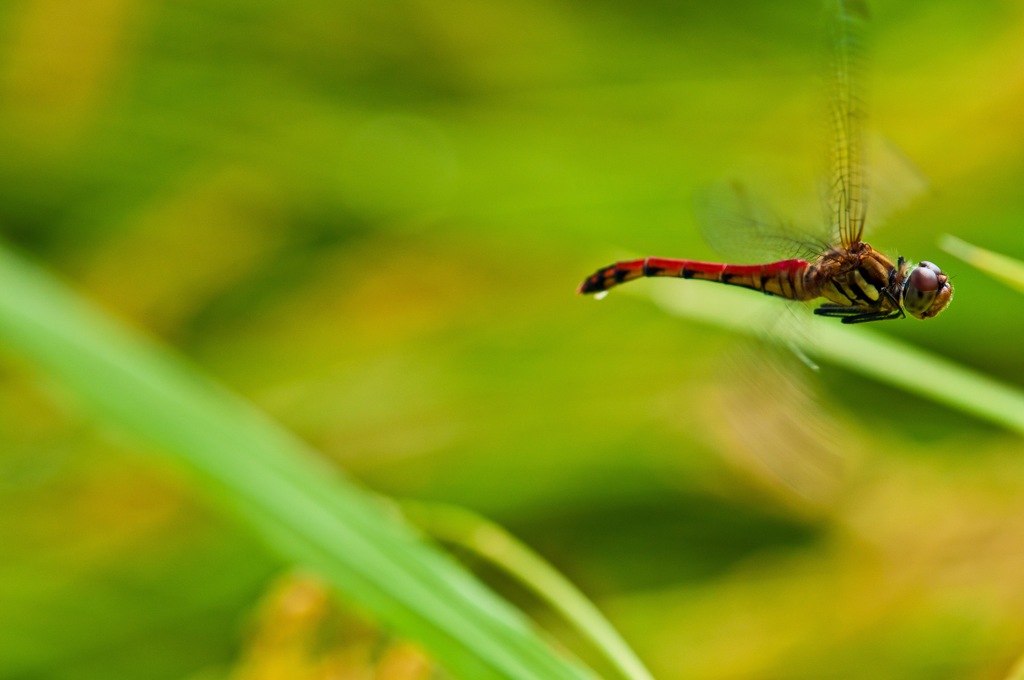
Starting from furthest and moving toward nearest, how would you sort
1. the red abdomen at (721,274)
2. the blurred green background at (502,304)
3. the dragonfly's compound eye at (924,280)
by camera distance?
the blurred green background at (502,304) < the red abdomen at (721,274) < the dragonfly's compound eye at (924,280)

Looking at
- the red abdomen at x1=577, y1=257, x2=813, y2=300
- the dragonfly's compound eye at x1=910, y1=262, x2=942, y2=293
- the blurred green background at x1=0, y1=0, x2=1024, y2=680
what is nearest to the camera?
the dragonfly's compound eye at x1=910, y1=262, x2=942, y2=293

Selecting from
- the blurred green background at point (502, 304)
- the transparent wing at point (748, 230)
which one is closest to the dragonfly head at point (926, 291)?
the transparent wing at point (748, 230)

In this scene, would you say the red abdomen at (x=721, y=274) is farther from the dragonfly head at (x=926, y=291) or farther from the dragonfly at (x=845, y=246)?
the dragonfly head at (x=926, y=291)

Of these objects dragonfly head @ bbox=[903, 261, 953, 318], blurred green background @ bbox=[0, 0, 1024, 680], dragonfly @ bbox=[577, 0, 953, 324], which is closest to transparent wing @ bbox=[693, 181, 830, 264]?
dragonfly @ bbox=[577, 0, 953, 324]

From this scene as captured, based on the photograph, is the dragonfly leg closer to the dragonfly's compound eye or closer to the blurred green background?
the dragonfly's compound eye

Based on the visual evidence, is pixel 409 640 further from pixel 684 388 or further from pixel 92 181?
pixel 92 181

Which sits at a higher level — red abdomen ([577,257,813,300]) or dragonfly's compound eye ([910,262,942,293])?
red abdomen ([577,257,813,300])
